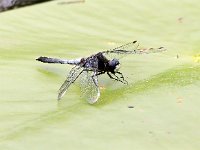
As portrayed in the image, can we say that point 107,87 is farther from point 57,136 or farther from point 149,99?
point 57,136

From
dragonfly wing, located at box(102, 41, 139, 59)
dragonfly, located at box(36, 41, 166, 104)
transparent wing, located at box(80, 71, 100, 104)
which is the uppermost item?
dragonfly wing, located at box(102, 41, 139, 59)

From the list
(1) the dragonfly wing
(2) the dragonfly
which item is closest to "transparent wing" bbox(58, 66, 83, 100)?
(2) the dragonfly

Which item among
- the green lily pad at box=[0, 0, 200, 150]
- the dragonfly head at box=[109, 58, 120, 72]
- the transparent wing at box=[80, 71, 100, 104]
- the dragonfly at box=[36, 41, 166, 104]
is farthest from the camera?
the dragonfly head at box=[109, 58, 120, 72]

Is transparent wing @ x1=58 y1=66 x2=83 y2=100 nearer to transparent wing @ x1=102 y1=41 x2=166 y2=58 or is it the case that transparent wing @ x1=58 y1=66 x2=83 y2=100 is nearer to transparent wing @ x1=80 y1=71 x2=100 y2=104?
transparent wing @ x1=80 y1=71 x2=100 y2=104

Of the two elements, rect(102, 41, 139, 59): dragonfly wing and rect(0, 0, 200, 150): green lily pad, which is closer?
rect(0, 0, 200, 150): green lily pad

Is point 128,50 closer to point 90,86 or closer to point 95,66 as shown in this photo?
point 95,66

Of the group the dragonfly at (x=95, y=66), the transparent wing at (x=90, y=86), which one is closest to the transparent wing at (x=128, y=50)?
the dragonfly at (x=95, y=66)

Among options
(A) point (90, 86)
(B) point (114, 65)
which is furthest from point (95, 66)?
(A) point (90, 86)
